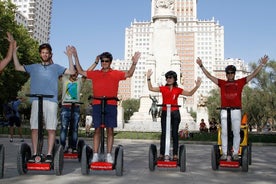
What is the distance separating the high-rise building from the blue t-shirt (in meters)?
115

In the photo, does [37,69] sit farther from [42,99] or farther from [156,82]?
[156,82]

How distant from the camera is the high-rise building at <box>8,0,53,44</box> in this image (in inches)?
4685

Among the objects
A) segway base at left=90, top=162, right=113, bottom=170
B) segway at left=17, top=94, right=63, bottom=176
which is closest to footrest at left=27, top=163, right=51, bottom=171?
segway at left=17, top=94, right=63, bottom=176

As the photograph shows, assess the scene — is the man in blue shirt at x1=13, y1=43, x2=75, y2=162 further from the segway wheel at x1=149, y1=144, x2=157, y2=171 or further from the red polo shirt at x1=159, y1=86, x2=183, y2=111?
the red polo shirt at x1=159, y1=86, x2=183, y2=111

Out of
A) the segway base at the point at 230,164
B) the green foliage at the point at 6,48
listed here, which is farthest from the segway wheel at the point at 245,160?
the green foliage at the point at 6,48

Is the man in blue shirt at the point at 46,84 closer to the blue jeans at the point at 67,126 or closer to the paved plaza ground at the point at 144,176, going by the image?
the paved plaza ground at the point at 144,176

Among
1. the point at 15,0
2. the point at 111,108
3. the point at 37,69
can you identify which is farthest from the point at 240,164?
the point at 15,0

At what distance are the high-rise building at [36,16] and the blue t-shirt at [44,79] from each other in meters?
115

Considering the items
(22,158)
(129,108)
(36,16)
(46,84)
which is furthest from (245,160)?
(36,16)

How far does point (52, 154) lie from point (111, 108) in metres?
1.23

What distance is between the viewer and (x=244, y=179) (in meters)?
5.70

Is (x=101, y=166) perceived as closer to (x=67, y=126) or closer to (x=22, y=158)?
(x=22, y=158)

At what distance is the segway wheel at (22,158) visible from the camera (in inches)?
214

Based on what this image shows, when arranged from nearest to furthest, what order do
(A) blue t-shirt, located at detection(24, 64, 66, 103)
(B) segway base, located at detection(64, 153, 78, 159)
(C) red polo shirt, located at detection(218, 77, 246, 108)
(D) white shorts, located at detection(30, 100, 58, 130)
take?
(D) white shorts, located at detection(30, 100, 58, 130) < (A) blue t-shirt, located at detection(24, 64, 66, 103) < (C) red polo shirt, located at detection(218, 77, 246, 108) < (B) segway base, located at detection(64, 153, 78, 159)
